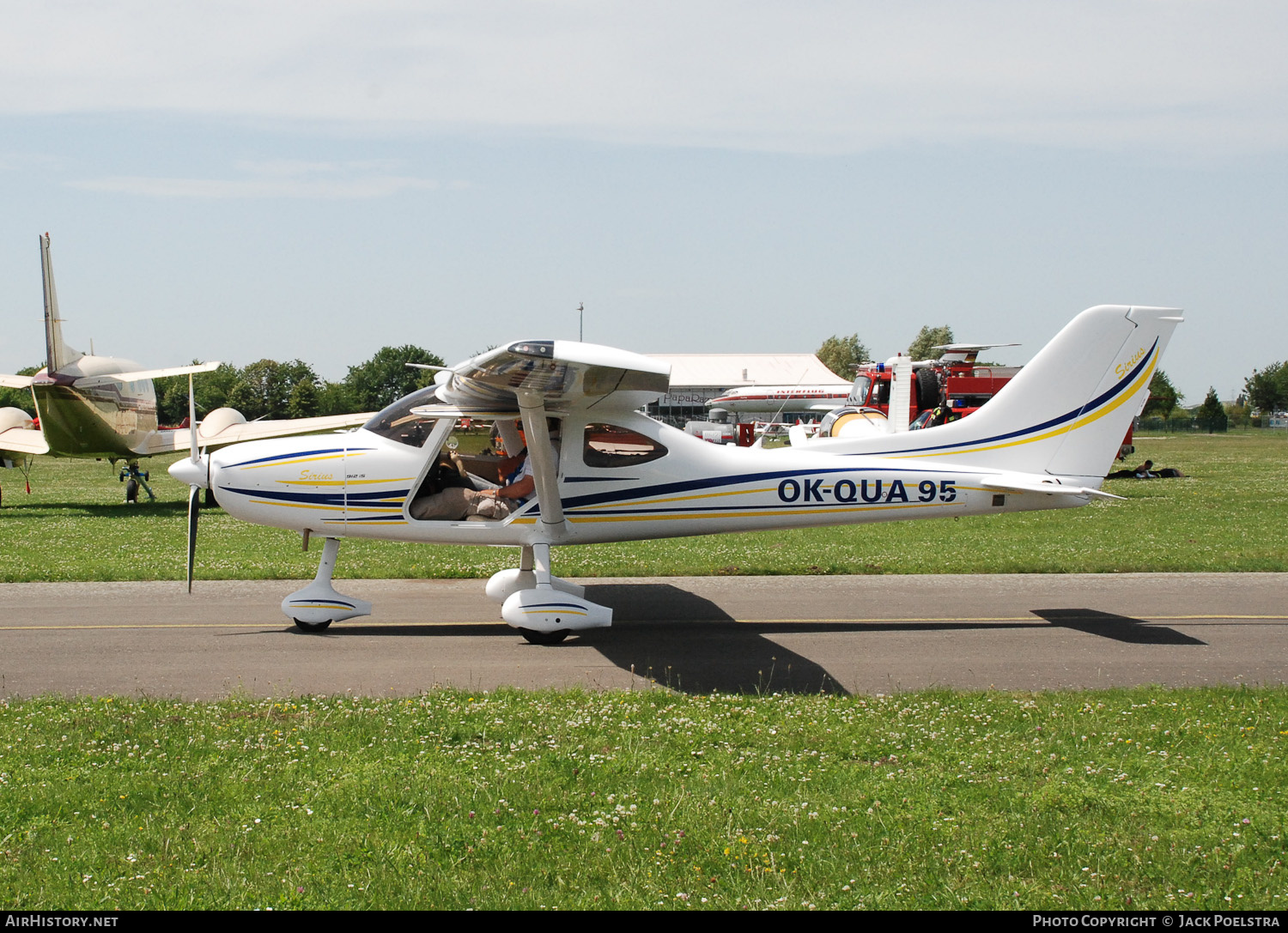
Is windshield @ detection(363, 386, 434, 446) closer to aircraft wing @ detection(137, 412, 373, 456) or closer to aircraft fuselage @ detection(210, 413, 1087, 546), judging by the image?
aircraft fuselage @ detection(210, 413, 1087, 546)

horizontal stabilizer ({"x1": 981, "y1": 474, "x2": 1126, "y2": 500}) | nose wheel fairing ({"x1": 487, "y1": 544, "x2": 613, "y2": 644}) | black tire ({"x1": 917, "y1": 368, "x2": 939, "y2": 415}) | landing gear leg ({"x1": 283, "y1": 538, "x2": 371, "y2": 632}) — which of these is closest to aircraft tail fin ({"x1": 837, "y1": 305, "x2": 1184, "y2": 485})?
horizontal stabilizer ({"x1": 981, "y1": 474, "x2": 1126, "y2": 500})

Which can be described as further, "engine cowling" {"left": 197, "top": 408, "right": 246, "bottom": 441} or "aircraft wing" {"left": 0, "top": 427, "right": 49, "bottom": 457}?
"engine cowling" {"left": 197, "top": 408, "right": 246, "bottom": 441}

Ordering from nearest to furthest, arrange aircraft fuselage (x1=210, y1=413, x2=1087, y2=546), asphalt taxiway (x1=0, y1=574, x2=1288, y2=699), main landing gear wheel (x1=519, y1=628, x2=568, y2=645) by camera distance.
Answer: asphalt taxiway (x1=0, y1=574, x2=1288, y2=699) < main landing gear wheel (x1=519, y1=628, x2=568, y2=645) < aircraft fuselage (x1=210, y1=413, x2=1087, y2=546)

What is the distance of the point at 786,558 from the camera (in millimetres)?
14523

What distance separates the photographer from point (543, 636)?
9523 mm

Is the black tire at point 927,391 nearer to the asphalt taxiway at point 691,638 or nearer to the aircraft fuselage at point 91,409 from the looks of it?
the asphalt taxiway at point 691,638

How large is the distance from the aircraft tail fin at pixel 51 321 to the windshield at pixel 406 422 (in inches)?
763

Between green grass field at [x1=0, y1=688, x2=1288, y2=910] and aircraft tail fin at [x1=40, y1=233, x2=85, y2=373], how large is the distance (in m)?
21.3

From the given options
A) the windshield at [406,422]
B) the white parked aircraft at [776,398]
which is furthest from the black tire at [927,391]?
the white parked aircraft at [776,398]

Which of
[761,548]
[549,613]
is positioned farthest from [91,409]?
[549,613]

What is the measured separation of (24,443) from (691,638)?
2458 centimetres

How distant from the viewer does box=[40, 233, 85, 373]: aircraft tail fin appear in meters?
24.9

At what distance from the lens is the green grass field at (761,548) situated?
44.9 ft

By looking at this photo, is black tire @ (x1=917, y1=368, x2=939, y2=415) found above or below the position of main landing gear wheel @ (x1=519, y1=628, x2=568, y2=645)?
above
